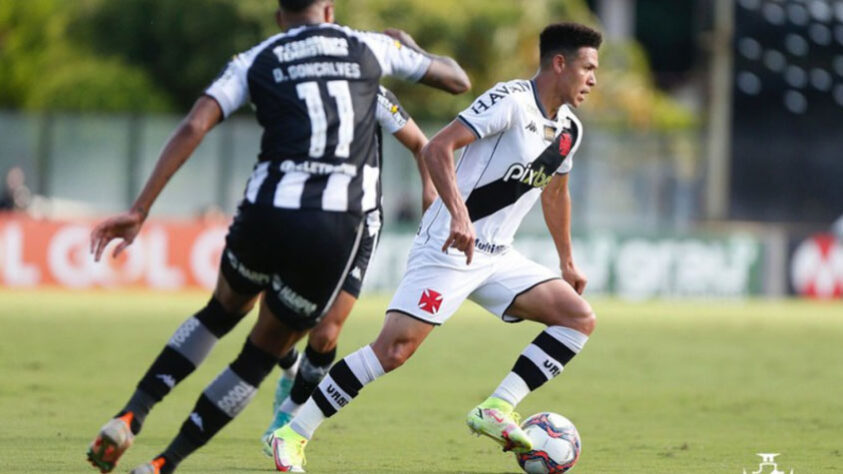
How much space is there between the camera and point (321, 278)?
22.2 ft

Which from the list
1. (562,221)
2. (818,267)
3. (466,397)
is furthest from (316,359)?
(818,267)

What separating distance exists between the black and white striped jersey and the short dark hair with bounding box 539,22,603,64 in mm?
1850

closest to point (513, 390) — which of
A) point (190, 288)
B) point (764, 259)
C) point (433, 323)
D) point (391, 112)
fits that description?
point (433, 323)

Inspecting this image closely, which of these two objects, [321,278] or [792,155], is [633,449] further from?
[792,155]

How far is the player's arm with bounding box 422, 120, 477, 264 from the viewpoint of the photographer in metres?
7.55

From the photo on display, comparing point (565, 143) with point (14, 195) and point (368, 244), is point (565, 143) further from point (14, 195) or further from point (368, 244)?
point (14, 195)

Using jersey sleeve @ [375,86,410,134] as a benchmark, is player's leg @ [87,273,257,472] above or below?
below

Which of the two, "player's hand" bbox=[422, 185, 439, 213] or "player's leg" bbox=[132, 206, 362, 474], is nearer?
"player's leg" bbox=[132, 206, 362, 474]

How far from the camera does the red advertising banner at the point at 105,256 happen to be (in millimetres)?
26109

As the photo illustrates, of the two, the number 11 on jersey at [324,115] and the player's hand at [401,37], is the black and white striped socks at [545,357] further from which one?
the number 11 on jersey at [324,115]

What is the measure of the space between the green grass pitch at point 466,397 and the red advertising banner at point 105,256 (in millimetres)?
3776

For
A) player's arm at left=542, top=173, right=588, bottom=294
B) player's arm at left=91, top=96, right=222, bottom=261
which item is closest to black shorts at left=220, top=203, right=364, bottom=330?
player's arm at left=91, top=96, right=222, bottom=261

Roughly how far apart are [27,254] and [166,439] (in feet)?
58.0

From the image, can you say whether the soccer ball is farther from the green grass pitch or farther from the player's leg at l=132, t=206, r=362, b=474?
the player's leg at l=132, t=206, r=362, b=474
